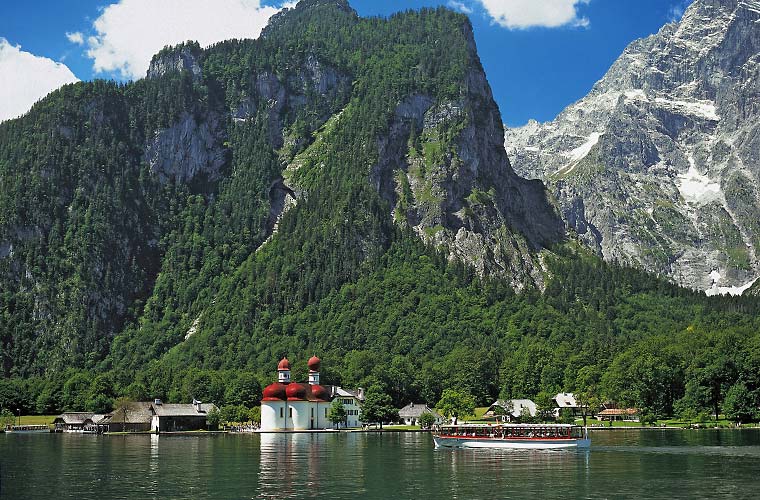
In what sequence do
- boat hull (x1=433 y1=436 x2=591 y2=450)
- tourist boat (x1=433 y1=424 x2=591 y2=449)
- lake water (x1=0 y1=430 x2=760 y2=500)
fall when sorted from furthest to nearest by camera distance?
tourist boat (x1=433 y1=424 x2=591 y2=449) → boat hull (x1=433 y1=436 x2=591 y2=450) → lake water (x1=0 y1=430 x2=760 y2=500)

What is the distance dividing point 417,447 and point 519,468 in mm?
39656

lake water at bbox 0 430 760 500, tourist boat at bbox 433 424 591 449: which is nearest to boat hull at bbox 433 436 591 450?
tourist boat at bbox 433 424 591 449

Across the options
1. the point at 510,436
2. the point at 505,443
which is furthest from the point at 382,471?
the point at 510,436

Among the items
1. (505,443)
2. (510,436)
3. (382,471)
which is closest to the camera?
(382,471)

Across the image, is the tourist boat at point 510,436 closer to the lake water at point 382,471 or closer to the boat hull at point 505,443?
the boat hull at point 505,443

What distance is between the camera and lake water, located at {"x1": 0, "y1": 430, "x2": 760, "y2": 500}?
7931 centimetres

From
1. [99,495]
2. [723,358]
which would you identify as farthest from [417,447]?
[723,358]

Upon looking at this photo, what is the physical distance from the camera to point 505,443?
137125mm

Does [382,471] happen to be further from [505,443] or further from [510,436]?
[510,436]

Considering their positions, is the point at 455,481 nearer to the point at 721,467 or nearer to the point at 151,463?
the point at 721,467

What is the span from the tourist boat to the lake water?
16.9 feet

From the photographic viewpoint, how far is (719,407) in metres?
192

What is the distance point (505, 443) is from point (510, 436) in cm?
155

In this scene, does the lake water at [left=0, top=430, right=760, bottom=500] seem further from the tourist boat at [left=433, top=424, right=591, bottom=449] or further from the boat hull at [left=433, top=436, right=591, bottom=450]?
the tourist boat at [left=433, top=424, right=591, bottom=449]
